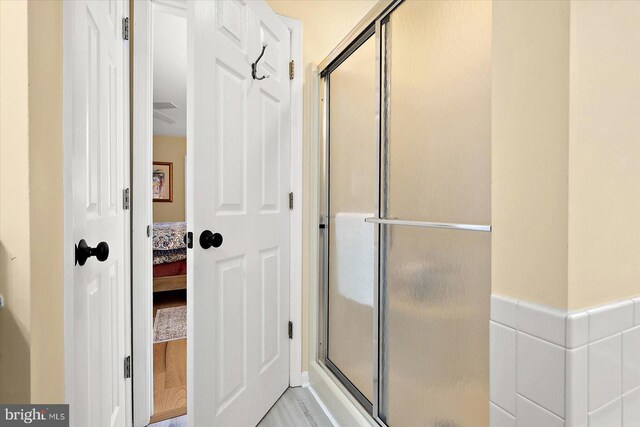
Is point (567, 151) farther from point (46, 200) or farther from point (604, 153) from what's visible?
point (46, 200)

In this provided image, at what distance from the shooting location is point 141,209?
1614 mm

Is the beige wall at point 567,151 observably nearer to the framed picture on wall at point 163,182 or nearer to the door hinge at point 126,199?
the door hinge at point 126,199

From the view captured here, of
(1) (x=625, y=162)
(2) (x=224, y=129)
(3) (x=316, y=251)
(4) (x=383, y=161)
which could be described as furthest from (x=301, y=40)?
(1) (x=625, y=162)

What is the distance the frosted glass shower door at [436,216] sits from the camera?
0.93m

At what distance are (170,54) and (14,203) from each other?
331 centimetres

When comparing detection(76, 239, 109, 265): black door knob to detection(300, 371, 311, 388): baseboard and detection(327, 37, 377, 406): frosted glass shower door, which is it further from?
detection(300, 371, 311, 388): baseboard

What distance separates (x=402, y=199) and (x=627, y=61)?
0.69 m

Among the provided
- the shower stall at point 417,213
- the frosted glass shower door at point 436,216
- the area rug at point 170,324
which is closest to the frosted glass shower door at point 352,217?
the shower stall at point 417,213

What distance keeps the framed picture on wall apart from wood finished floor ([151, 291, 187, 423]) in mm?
4716

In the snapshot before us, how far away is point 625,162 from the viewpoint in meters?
0.69

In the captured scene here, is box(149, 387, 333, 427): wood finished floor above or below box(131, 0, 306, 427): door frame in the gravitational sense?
below

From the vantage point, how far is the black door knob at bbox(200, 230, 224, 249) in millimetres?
1293

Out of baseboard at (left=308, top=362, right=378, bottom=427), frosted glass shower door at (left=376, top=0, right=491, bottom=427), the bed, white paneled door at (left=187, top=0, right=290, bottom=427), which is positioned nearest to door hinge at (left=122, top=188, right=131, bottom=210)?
white paneled door at (left=187, top=0, right=290, bottom=427)

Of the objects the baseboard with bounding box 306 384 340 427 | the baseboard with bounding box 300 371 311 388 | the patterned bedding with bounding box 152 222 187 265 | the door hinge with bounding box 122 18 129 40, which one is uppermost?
the door hinge with bounding box 122 18 129 40
